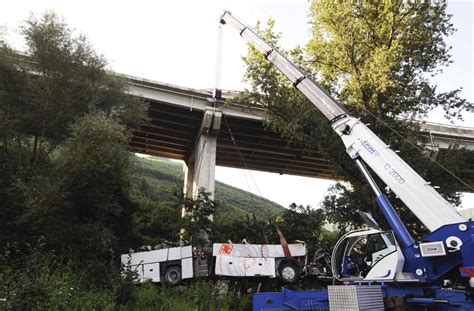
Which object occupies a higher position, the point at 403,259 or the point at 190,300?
the point at 403,259

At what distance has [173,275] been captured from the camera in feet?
52.2

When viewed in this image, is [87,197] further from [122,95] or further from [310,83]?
[310,83]

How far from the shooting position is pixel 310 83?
12727 millimetres

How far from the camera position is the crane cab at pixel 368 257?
8.53m

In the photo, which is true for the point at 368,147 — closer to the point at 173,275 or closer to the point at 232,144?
the point at 173,275

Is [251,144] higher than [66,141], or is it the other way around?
[251,144]

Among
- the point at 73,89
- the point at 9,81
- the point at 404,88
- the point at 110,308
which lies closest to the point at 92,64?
the point at 73,89

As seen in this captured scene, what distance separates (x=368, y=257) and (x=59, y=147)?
40.7 feet

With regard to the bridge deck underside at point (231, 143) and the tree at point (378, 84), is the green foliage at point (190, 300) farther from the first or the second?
the bridge deck underside at point (231, 143)

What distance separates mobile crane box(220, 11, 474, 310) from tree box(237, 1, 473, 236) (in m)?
7.84

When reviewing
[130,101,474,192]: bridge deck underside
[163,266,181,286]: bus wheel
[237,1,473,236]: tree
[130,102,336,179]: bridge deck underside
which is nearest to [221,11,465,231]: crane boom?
[237,1,473,236]: tree

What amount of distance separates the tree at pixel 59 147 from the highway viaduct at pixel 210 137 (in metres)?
8.68

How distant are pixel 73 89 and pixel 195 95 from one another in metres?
12.6

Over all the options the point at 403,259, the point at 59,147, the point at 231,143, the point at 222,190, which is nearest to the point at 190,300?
the point at 403,259
